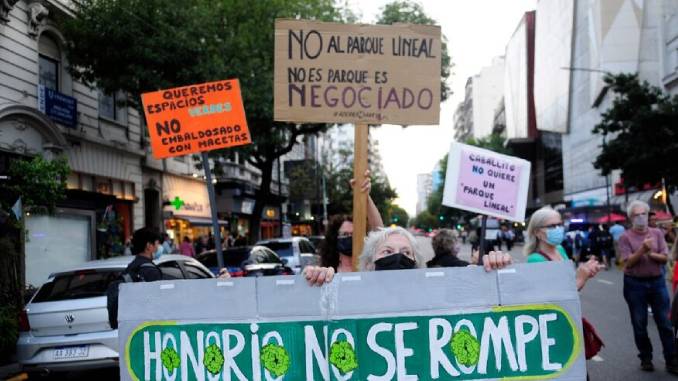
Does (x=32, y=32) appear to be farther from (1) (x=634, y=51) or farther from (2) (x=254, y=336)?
→ (1) (x=634, y=51)

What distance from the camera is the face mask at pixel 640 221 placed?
715 centimetres

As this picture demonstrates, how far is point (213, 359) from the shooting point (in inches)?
137

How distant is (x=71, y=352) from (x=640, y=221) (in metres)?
6.40

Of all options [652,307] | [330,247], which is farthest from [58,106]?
[652,307]

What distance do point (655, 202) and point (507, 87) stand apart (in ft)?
178

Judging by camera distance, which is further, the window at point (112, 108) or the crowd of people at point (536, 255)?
the window at point (112, 108)

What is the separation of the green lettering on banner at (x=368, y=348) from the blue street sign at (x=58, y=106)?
1542 centimetres

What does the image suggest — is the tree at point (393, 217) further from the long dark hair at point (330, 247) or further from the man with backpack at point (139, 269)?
the man with backpack at point (139, 269)

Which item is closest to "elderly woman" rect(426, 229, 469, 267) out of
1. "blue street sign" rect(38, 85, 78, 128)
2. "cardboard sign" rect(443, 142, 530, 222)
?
"cardboard sign" rect(443, 142, 530, 222)

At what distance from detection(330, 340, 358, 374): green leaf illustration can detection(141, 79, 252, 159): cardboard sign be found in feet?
9.69

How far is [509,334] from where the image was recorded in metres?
3.48

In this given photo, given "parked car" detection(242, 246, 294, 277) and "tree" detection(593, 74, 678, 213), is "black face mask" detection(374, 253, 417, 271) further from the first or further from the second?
"tree" detection(593, 74, 678, 213)

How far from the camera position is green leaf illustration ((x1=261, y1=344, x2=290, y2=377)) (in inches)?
135

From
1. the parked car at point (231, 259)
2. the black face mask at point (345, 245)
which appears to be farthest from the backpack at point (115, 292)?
the parked car at point (231, 259)
